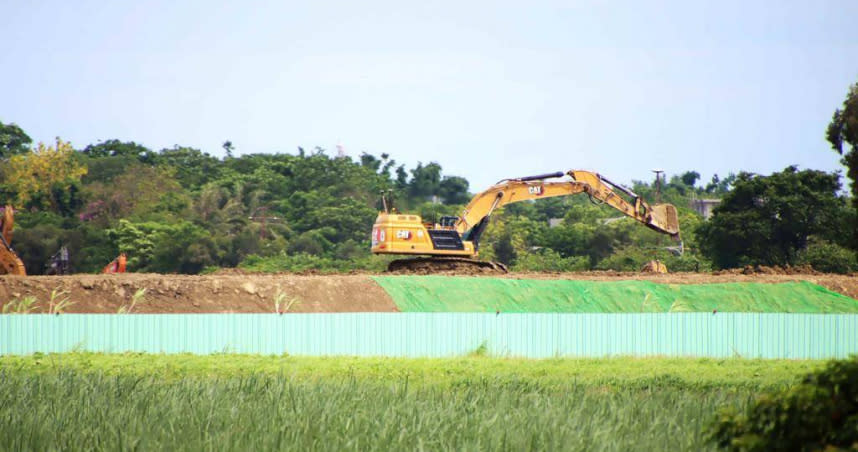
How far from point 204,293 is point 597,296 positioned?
10.9 m

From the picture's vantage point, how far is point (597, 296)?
98.8 ft

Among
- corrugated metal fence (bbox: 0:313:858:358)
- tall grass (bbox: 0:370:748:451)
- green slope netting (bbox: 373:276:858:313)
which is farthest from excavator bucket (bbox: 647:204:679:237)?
tall grass (bbox: 0:370:748:451)

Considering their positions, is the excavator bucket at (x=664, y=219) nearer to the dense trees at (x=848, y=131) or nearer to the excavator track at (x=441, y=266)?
the excavator track at (x=441, y=266)

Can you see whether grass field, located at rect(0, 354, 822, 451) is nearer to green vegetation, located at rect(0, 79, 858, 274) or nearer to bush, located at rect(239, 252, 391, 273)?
green vegetation, located at rect(0, 79, 858, 274)

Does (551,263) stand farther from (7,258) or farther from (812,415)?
(812,415)

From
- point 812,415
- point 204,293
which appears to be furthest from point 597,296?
point 812,415

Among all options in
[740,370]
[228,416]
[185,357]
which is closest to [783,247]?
[740,370]

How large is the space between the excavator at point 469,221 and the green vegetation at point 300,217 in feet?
44.2

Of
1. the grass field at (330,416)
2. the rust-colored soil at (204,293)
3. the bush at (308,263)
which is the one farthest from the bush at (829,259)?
the grass field at (330,416)

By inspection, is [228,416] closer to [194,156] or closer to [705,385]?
[705,385]

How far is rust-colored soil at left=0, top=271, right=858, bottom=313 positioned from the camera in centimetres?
2642

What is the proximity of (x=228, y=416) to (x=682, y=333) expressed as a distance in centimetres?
1395

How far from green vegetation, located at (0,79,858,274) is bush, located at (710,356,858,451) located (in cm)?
4003

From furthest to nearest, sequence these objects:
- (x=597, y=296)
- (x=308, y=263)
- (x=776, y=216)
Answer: (x=308, y=263), (x=776, y=216), (x=597, y=296)
